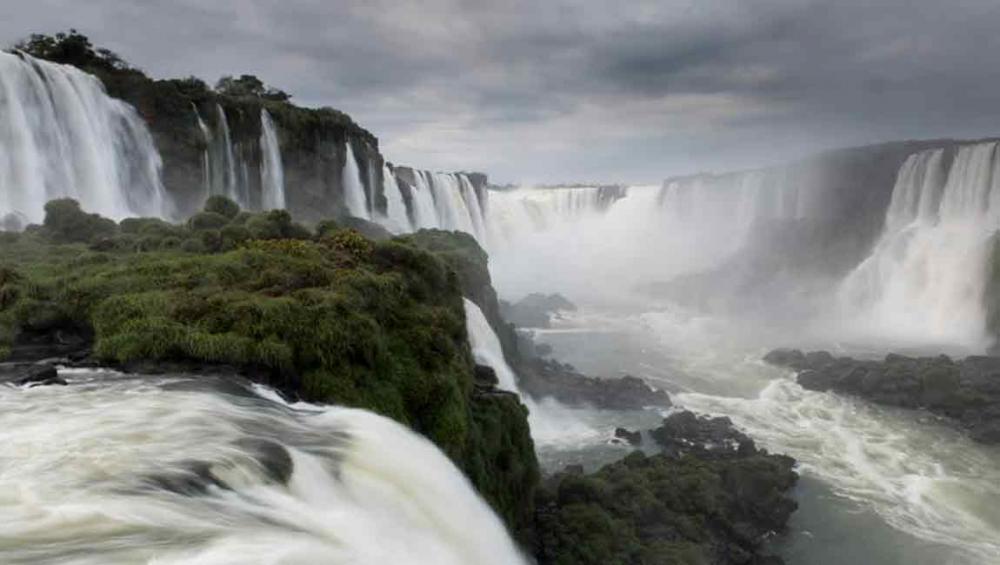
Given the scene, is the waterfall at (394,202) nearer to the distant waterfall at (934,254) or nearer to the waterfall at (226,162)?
the waterfall at (226,162)

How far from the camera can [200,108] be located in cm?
3372

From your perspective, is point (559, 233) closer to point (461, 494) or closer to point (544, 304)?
point (544, 304)

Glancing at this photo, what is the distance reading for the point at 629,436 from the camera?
23.5 m

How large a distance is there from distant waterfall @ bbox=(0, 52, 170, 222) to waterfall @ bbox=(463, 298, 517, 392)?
56.7 feet

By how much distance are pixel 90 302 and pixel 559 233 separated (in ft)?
240

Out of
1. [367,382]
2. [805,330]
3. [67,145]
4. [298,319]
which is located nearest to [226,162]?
[67,145]

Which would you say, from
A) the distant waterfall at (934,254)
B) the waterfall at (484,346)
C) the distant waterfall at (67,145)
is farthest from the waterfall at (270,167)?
the distant waterfall at (934,254)

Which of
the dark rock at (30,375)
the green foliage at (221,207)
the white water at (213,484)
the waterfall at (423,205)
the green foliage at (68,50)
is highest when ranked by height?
the green foliage at (68,50)

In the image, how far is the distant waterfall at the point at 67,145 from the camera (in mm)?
23109

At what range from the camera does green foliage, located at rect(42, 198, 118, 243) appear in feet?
57.5

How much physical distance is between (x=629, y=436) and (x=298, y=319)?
16726 millimetres

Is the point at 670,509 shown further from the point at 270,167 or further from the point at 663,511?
the point at 270,167

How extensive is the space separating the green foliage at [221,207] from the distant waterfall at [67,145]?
989cm

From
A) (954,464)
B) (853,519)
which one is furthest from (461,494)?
(954,464)
